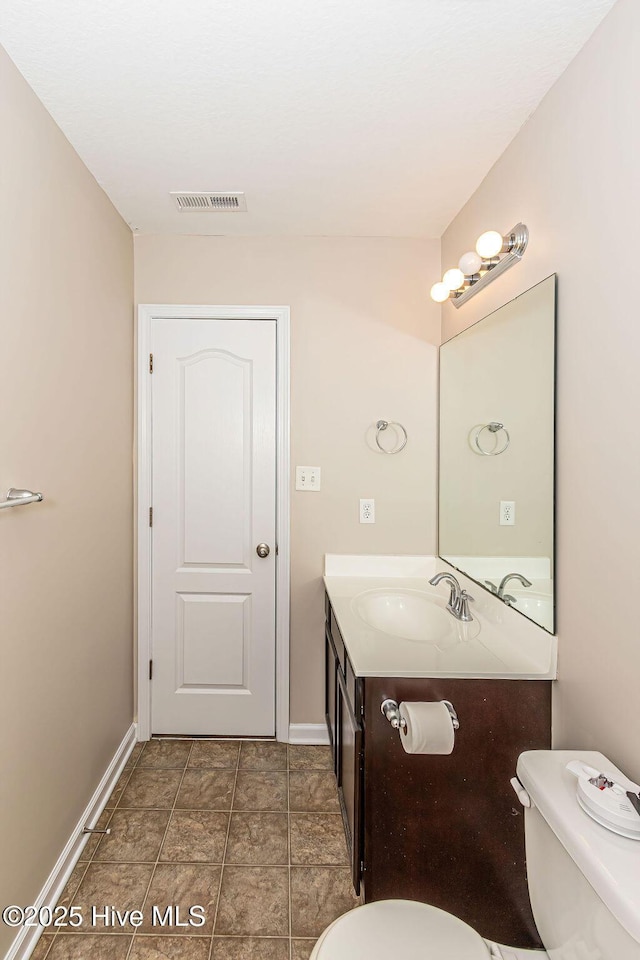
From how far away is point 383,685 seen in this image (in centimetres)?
154

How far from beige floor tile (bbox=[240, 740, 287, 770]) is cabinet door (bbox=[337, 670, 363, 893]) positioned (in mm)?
472

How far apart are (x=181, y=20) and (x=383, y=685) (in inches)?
69.3

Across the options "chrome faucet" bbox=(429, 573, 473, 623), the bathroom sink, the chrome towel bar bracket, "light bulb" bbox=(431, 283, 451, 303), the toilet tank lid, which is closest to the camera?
the toilet tank lid

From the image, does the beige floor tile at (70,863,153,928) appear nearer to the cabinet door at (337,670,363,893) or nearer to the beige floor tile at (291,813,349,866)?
the beige floor tile at (291,813,349,866)

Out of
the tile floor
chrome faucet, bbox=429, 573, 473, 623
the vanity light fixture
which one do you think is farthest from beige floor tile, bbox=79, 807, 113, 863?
the vanity light fixture

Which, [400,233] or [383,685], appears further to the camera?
[400,233]

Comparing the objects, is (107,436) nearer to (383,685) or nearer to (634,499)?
(383,685)

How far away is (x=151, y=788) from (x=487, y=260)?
94.7 inches

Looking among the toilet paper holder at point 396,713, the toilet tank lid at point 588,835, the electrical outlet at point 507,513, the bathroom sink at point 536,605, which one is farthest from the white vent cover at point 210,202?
the toilet tank lid at point 588,835

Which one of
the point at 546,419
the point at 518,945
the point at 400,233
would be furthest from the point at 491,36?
the point at 518,945

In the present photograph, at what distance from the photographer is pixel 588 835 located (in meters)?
0.98

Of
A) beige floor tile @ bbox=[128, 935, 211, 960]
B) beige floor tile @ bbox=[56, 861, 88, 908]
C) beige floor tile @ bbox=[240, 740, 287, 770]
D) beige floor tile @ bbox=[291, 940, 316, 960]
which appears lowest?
beige floor tile @ bbox=[128, 935, 211, 960]

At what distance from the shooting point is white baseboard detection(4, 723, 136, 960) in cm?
151

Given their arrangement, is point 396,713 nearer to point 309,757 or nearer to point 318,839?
point 318,839
